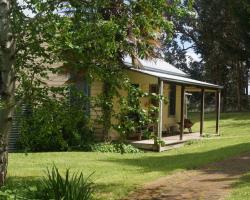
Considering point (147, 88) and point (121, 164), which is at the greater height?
point (147, 88)

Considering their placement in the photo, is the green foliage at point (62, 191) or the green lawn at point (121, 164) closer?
the green foliage at point (62, 191)

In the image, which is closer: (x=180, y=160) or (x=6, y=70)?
(x=6, y=70)

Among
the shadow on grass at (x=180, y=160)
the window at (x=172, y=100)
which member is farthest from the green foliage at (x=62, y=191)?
the window at (x=172, y=100)

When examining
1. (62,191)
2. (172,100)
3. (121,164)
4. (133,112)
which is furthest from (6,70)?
(172,100)

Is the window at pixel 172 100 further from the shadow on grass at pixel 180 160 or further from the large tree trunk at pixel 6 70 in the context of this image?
the large tree trunk at pixel 6 70

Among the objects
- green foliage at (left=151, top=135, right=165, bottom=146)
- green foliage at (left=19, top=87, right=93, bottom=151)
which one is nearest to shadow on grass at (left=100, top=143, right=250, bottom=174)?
green foliage at (left=151, top=135, right=165, bottom=146)

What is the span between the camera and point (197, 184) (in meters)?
12.3

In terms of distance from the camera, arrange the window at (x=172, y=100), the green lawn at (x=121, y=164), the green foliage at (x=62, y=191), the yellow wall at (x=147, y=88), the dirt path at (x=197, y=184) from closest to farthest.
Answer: the green foliage at (x=62, y=191) < the dirt path at (x=197, y=184) < the green lawn at (x=121, y=164) < the yellow wall at (x=147, y=88) < the window at (x=172, y=100)

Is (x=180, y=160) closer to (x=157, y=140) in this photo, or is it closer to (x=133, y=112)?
(x=157, y=140)

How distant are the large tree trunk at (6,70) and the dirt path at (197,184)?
3.10 meters

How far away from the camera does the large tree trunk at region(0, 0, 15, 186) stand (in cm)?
897

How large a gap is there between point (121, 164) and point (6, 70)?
25.4 feet

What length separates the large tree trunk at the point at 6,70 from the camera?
8.97 meters

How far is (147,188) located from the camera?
39.2 ft
